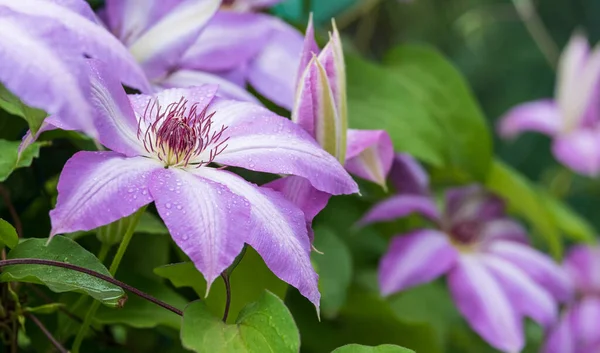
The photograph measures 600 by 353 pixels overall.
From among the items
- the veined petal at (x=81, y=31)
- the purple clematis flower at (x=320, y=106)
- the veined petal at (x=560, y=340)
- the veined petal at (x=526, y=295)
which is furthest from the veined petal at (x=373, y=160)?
the veined petal at (x=560, y=340)

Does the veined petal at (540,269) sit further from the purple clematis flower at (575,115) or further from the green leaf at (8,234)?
the green leaf at (8,234)

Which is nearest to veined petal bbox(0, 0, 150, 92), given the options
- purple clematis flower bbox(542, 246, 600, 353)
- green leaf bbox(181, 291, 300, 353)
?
green leaf bbox(181, 291, 300, 353)

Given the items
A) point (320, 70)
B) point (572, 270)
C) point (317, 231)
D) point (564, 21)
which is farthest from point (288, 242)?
point (564, 21)

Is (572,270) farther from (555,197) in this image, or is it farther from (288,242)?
(288,242)

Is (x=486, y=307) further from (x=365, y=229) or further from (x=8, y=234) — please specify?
(x=8, y=234)

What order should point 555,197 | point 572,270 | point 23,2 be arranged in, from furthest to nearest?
point 555,197, point 572,270, point 23,2

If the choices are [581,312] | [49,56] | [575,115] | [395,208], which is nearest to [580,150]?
[575,115]
